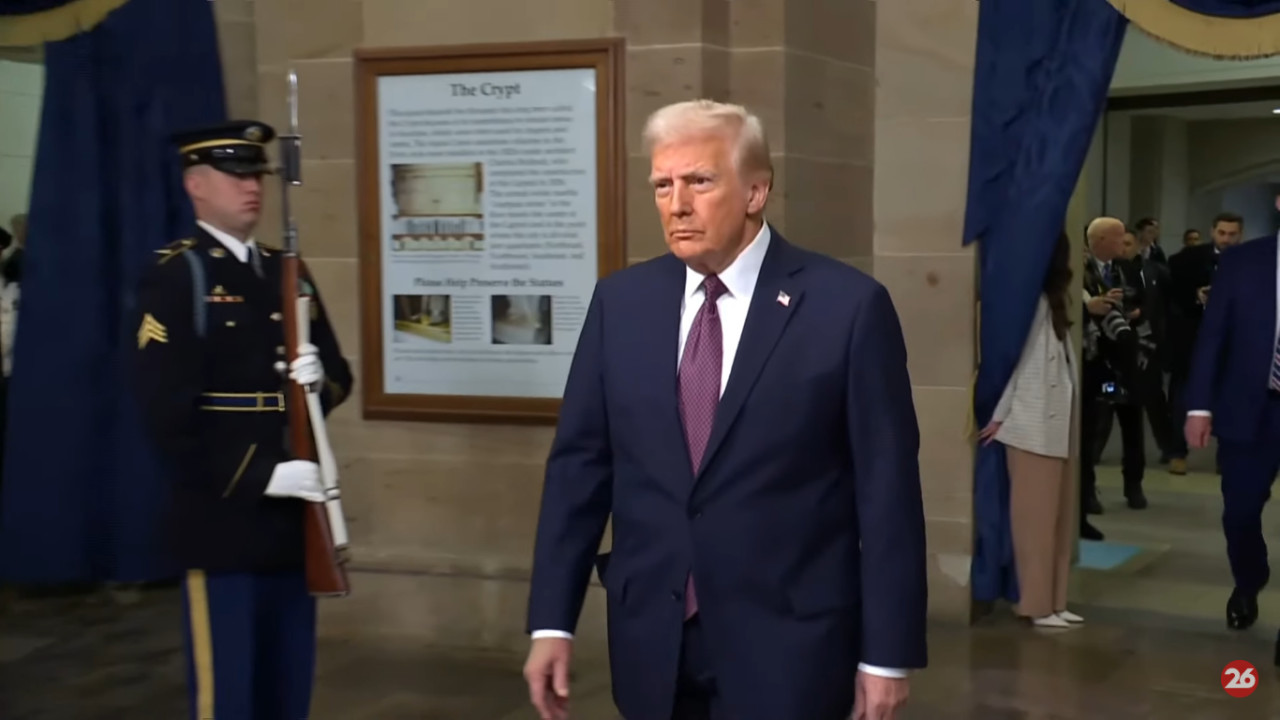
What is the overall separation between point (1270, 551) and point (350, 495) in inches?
164

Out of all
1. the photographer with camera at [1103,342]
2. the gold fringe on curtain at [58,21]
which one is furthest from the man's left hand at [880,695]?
the photographer with camera at [1103,342]

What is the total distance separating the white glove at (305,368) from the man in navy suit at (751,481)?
1136mm

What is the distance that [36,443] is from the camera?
→ 5.31 m

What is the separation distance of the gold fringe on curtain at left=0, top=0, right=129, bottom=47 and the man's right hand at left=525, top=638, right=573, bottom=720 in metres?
3.87

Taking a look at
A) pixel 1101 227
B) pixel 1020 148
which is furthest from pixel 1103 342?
pixel 1020 148

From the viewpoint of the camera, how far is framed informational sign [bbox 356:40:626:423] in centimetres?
463

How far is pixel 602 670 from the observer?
4.55m

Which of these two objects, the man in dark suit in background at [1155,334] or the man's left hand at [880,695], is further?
the man in dark suit in background at [1155,334]

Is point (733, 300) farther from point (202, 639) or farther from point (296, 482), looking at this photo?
point (202, 639)

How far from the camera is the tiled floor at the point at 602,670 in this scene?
420 cm

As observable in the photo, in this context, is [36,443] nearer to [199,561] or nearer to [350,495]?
[350,495]

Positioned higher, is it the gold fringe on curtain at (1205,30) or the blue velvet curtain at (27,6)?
the blue velvet curtain at (27,6)

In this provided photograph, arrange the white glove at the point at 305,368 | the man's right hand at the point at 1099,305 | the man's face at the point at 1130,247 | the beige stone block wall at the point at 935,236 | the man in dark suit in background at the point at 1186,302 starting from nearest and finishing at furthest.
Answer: the white glove at the point at 305,368, the beige stone block wall at the point at 935,236, the man's right hand at the point at 1099,305, the man's face at the point at 1130,247, the man in dark suit in background at the point at 1186,302

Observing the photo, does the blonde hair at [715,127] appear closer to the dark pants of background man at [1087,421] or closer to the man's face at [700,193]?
the man's face at [700,193]
